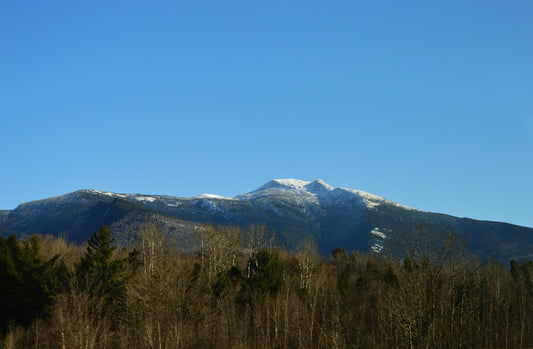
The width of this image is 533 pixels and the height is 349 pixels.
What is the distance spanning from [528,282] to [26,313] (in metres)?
102

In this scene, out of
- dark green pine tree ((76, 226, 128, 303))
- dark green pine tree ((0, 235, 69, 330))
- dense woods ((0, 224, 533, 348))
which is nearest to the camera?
dense woods ((0, 224, 533, 348))

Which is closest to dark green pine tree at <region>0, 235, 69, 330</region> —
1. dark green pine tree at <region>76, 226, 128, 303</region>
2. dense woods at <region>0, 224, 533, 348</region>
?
dense woods at <region>0, 224, 533, 348</region>

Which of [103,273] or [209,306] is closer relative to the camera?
[103,273]

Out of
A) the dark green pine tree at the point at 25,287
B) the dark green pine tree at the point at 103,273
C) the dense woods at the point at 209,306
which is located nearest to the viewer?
the dense woods at the point at 209,306

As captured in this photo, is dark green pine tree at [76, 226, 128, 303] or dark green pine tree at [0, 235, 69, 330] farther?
dark green pine tree at [76, 226, 128, 303]

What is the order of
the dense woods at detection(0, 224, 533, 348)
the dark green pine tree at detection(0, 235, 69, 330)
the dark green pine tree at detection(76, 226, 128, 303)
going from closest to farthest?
the dense woods at detection(0, 224, 533, 348)
the dark green pine tree at detection(0, 235, 69, 330)
the dark green pine tree at detection(76, 226, 128, 303)

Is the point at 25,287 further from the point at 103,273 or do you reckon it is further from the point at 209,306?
the point at 209,306

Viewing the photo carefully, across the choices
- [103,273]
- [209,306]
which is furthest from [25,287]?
[209,306]

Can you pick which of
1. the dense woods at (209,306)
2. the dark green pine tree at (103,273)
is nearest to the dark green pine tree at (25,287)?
the dense woods at (209,306)

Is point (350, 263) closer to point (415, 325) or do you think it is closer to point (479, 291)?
point (479, 291)

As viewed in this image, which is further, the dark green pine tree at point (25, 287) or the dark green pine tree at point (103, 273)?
the dark green pine tree at point (103, 273)

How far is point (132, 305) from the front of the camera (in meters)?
58.8

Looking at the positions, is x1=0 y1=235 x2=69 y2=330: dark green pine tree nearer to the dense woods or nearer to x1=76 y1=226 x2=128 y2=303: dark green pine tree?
the dense woods

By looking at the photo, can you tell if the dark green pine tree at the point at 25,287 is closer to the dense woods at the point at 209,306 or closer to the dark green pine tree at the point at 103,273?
the dense woods at the point at 209,306
